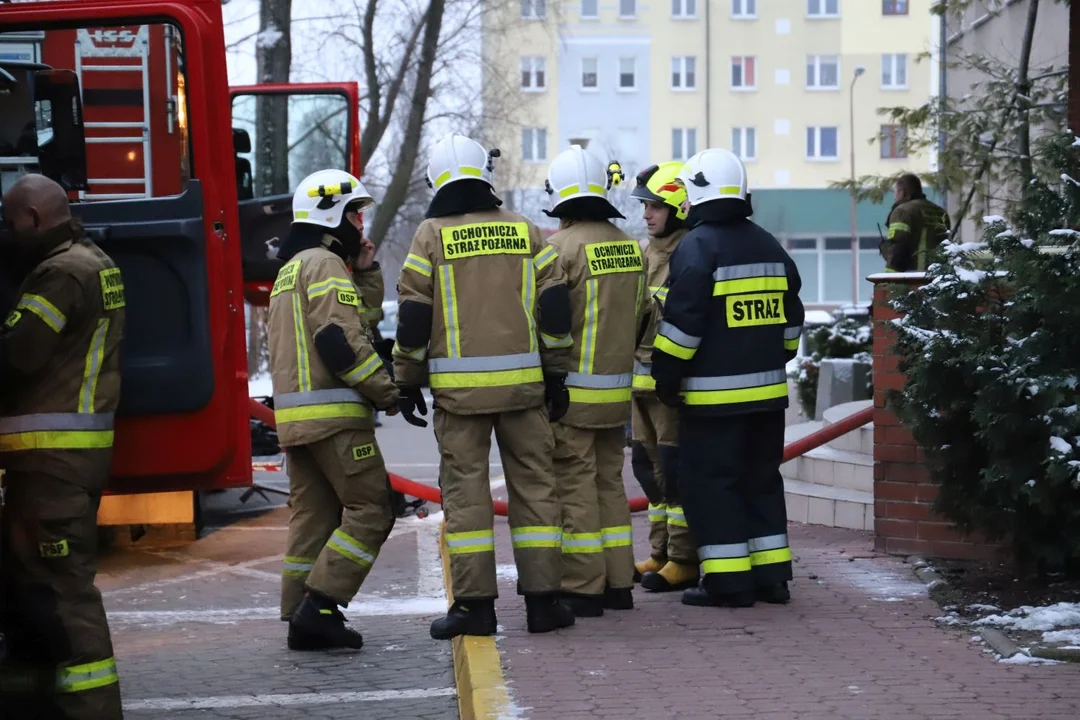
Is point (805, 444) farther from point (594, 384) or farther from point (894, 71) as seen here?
point (894, 71)

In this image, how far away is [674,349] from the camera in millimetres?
6750

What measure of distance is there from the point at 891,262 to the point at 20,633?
30.6 feet

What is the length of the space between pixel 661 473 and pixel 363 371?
71.7 inches

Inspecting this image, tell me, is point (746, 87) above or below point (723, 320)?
above

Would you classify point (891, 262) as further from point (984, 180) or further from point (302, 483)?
point (302, 483)

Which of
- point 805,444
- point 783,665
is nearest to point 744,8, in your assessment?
point 805,444

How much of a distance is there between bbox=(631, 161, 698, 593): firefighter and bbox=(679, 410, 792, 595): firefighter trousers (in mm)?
389

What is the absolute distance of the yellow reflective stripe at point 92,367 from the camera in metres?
5.32

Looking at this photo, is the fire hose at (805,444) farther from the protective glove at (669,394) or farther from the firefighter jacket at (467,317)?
the firefighter jacket at (467,317)

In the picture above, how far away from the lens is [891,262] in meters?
13.1

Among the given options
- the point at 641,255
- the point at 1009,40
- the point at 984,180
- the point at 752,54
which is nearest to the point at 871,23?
the point at 752,54

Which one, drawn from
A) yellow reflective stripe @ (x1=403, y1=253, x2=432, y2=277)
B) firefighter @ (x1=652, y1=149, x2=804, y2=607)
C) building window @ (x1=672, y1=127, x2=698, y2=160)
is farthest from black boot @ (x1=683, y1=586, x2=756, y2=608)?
building window @ (x1=672, y1=127, x2=698, y2=160)

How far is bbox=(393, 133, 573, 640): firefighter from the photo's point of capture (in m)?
6.31

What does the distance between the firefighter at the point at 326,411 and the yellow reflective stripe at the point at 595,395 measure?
84cm
